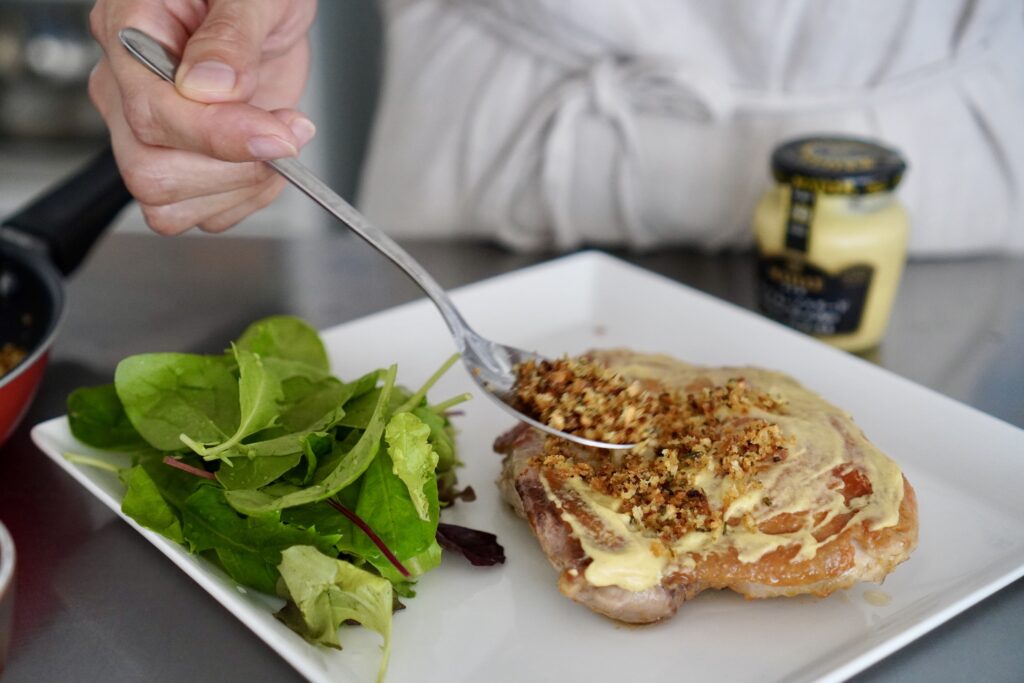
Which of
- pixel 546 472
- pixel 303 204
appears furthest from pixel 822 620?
pixel 303 204

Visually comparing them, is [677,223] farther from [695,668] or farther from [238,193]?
[695,668]

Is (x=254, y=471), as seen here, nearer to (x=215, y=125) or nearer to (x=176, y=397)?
(x=176, y=397)

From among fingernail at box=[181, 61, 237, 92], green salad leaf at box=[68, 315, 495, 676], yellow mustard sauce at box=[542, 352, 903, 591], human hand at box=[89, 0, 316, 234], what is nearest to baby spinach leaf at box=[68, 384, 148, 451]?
green salad leaf at box=[68, 315, 495, 676]

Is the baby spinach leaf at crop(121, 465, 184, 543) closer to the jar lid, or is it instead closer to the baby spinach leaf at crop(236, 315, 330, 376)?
the baby spinach leaf at crop(236, 315, 330, 376)

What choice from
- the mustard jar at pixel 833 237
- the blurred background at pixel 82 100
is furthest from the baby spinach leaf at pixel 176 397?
the blurred background at pixel 82 100

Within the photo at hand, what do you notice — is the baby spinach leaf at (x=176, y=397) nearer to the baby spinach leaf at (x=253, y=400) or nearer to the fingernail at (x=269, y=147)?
the baby spinach leaf at (x=253, y=400)

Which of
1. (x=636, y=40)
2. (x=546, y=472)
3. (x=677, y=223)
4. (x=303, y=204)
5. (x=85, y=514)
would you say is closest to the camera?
(x=546, y=472)
